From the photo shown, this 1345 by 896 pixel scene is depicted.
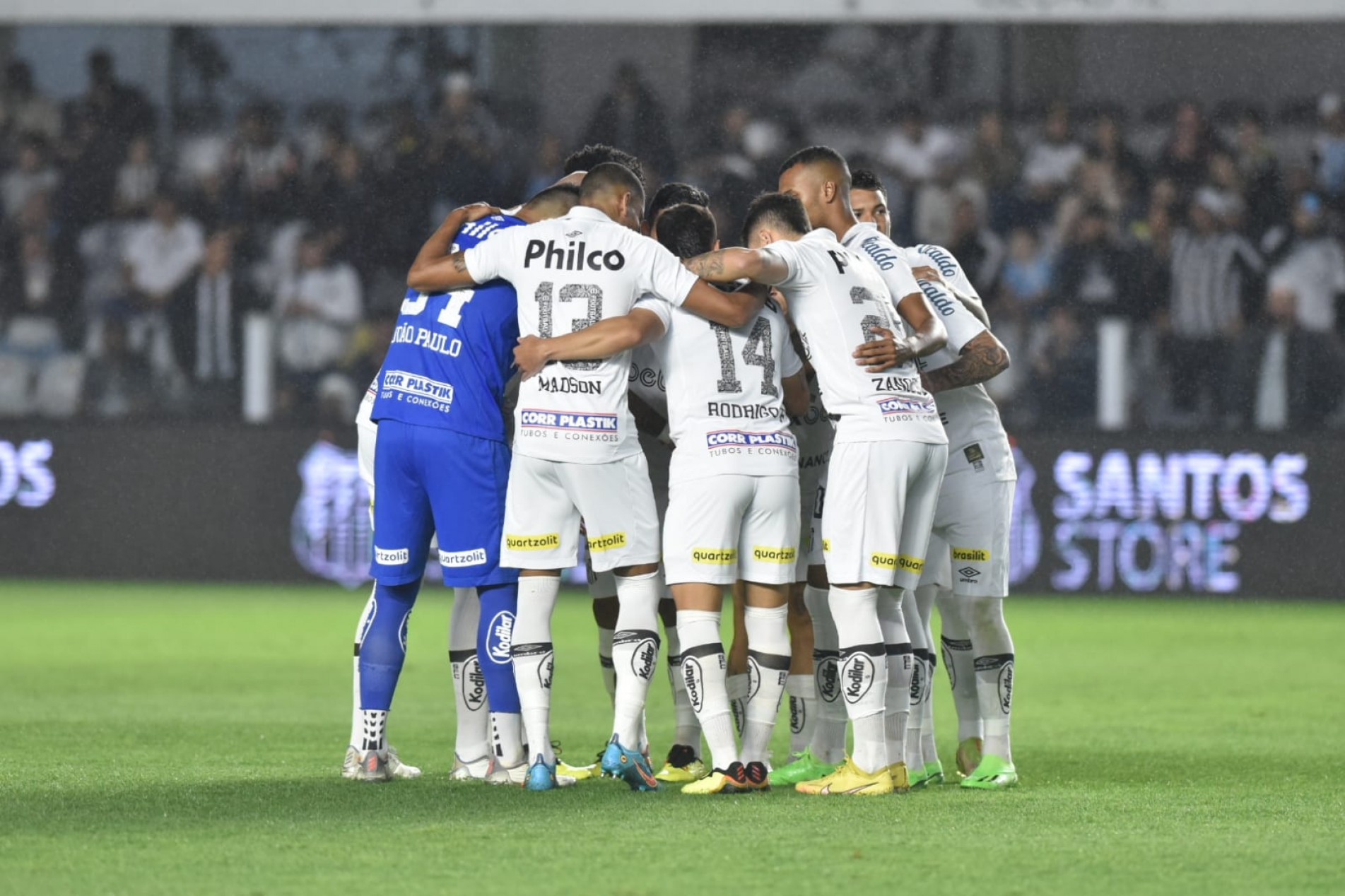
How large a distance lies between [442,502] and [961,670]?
2182 mm

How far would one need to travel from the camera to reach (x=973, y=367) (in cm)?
708

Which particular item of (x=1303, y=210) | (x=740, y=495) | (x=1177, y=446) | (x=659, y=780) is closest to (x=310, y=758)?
(x=659, y=780)

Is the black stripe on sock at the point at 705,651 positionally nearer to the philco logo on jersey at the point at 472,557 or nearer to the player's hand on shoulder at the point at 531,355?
the philco logo on jersey at the point at 472,557

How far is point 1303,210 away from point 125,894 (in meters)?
14.9

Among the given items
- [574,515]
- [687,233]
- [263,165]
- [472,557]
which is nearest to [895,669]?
[574,515]

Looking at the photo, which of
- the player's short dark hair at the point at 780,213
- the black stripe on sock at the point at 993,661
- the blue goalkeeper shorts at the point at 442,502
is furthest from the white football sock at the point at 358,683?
the black stripe on sock at the point at 993,661

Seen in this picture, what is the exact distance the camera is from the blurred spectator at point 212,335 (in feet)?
55.6

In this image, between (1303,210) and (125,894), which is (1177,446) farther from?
(125,894)

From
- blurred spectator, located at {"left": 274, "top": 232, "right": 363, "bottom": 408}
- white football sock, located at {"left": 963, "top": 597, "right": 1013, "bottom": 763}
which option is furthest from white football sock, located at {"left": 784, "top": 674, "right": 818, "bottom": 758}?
blurred spectator, located at {"left": 274, "top": 232, "right": 363, "bottom": 408}

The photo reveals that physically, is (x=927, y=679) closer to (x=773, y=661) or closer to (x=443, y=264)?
(x=773, y=661)

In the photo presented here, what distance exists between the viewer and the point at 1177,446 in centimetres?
1534

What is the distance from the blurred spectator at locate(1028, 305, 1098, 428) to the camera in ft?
53.3

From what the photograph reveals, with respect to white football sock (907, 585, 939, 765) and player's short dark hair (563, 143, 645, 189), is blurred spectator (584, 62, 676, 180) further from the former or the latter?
white football sock (907, 585, 939, 765)

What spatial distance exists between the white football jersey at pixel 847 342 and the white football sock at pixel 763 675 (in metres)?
0.71
